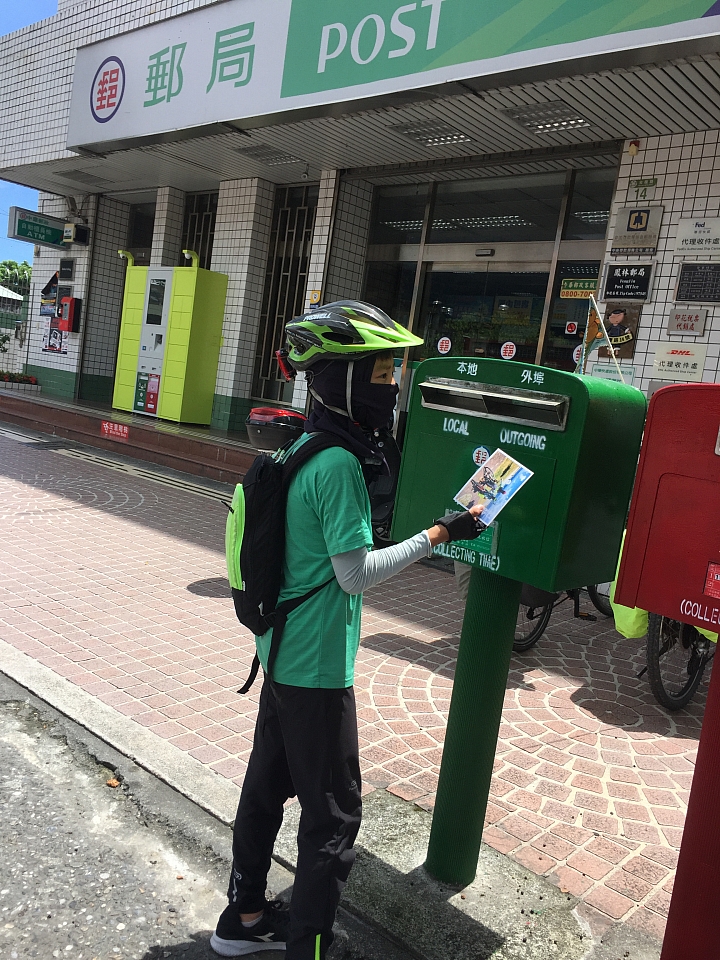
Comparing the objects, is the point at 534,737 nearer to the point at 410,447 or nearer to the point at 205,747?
the point at 205,747

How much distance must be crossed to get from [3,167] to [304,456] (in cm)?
1409

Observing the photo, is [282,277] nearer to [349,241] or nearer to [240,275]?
[240,275]

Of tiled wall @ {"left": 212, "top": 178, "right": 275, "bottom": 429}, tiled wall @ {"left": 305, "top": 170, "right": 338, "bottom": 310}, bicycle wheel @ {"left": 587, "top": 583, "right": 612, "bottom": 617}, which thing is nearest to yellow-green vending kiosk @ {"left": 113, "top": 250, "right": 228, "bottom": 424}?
tiled wall @ {"left": 212, "top": 178, "right": 275, "bottom": 429}

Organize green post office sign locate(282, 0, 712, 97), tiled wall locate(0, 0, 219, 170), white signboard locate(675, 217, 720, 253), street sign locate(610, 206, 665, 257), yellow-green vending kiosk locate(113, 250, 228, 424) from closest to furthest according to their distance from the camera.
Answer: green post office sign locate(282, 0, 712, 97)
white signboard locate(675, 217, 720, 253)
street sign locate(610, 206, 665, 257)
tiled wall locate(0, 0, 219, 170)
yellow-green vending kiosk locate(113, 250, 228, 424)

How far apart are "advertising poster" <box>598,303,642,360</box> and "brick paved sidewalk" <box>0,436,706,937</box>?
278 cm

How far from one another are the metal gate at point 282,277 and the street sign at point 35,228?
556cm

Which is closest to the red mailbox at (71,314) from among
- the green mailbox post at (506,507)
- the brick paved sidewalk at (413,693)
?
the brick paved sidewalk at (413,693)

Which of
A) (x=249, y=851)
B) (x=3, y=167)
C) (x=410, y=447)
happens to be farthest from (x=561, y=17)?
(x=3, y=167)

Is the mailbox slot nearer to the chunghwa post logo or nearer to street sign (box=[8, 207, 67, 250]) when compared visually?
the chunghwa post logo

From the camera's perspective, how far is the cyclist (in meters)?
2.01

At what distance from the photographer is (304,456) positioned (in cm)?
201

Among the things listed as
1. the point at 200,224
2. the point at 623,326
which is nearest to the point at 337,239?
the point at 200,224

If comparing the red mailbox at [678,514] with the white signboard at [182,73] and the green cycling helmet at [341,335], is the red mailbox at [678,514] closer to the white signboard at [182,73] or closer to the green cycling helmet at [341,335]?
the green cycling helmet at [341,335]

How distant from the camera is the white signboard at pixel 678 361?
6.90m
